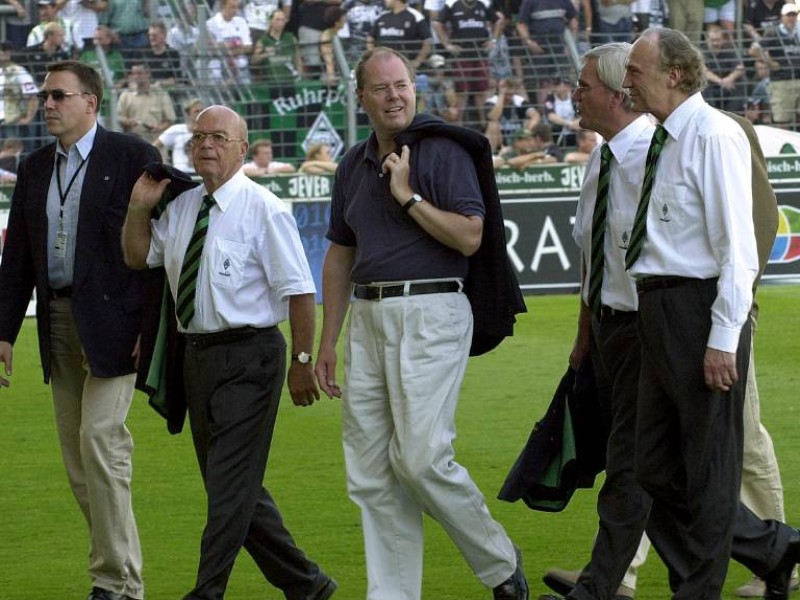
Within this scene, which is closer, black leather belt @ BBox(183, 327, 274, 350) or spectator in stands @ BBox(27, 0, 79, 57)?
black leather belt @ BBox(183, 327, 274, 350)

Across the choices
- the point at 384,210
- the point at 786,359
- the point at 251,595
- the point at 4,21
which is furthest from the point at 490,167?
the point at 4,21

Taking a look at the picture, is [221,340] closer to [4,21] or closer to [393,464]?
[393,464]

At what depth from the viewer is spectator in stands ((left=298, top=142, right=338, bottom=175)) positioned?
61.1 feet

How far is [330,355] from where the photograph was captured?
5820 mm

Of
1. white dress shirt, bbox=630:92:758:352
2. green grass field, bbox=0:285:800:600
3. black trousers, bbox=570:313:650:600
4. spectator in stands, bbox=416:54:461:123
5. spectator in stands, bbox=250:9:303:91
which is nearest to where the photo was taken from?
white dress shirt, bbox=630:92:758:352

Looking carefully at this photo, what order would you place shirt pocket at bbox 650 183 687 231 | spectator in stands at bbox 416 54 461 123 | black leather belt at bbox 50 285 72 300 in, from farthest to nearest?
1. spectator in stands at bbox 416 54 461 123
2. black leather belt at bbox 50 285 72 300
3. shirt pocket at bbox 650 183 687 231

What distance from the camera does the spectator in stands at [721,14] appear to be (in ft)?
73.8

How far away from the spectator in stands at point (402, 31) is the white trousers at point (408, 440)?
16.1 m

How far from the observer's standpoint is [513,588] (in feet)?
18.5

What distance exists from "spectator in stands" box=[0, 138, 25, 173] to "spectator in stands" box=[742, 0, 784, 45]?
10687mm

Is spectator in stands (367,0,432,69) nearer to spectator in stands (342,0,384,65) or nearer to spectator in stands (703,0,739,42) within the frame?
spectator in stands (342,0,384,65)

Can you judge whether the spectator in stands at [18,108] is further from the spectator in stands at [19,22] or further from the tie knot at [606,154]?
the tie knot at [606,154]

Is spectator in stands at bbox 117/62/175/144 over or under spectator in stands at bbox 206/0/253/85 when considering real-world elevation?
under

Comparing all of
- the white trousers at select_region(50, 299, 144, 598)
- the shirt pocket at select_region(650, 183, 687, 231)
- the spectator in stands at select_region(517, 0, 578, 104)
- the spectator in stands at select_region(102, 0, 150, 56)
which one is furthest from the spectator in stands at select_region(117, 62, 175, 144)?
the shirt pocket at select_region(650, 183, 687, 231)
